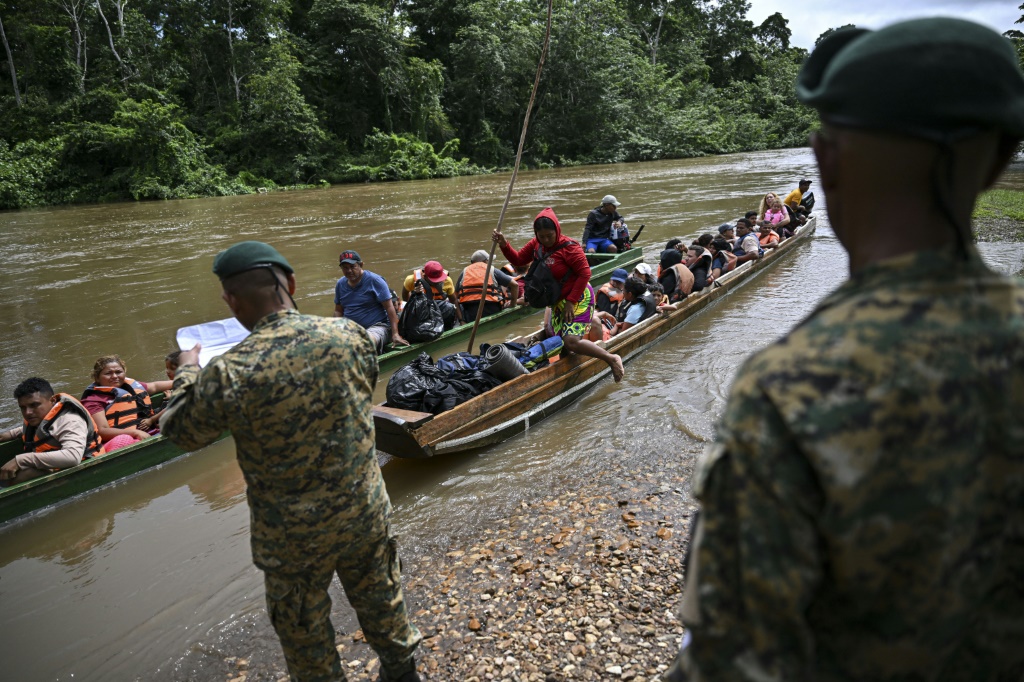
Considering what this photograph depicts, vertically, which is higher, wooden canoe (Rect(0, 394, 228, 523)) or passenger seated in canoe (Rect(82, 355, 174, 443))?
passenger seated in canoe (Rect(82, 355, 174, 443))

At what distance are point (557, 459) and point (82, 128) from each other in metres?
35.3

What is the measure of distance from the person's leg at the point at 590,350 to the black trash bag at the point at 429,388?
1.09 m

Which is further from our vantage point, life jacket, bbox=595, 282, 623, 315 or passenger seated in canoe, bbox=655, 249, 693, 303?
passenger seated in canoe, bbox=655, 249, 693, 303

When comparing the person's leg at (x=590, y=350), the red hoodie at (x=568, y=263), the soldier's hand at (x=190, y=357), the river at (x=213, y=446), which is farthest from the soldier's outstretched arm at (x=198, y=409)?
the person's leg at (x=590, y=350)

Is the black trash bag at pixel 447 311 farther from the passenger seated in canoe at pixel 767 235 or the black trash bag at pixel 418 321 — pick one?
the passenger seated in canoe at pixel 767 235

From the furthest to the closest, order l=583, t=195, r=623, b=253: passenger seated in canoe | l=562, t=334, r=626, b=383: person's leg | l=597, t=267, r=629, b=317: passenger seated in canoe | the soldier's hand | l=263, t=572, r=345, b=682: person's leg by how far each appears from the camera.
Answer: l=583, t=195, r=623, b=253: passenger seated in canoe < l=597, t=267, r=629, b=317: passenger seated in canoe < l=562, t=334, r=626, b=383: person's leg < the soldier's hand < l=263, t=572, r=345, b=682: person's leg

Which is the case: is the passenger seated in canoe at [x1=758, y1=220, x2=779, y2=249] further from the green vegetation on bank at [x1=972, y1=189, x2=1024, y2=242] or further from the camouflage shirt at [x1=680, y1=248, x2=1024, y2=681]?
the camouflage shirt at [x1=680, y1=248, x2=1024, y2=681]

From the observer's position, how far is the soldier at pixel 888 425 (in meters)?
0.96

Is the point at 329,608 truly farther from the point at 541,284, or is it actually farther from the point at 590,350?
the point at 590,350

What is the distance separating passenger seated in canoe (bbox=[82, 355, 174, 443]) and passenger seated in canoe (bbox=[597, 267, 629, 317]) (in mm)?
5784

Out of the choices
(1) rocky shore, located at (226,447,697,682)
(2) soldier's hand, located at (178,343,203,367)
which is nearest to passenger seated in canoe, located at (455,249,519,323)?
(1) rocky shore, located at (226,447,697,682)

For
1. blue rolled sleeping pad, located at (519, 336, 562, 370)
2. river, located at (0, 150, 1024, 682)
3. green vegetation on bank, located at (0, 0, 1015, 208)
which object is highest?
green vegetation on bank, located at (0, 0, 1015, 208)

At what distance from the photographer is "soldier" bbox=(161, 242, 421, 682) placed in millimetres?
2371

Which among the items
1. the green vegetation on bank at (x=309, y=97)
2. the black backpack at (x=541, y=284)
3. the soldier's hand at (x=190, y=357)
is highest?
the green vegetation on bank at (x=309, y=97)
